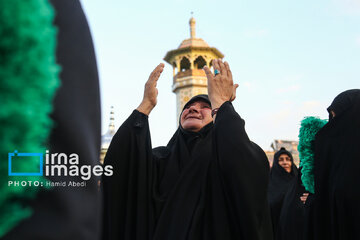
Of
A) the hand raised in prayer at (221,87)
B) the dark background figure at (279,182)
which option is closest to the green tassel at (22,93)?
the hand raised in prayer at (221,87)

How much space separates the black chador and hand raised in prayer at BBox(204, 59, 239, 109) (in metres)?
0.10

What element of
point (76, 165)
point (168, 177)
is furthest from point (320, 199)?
point (76, 165)

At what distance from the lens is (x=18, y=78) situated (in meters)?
0.49

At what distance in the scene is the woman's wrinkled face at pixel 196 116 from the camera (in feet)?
7.86

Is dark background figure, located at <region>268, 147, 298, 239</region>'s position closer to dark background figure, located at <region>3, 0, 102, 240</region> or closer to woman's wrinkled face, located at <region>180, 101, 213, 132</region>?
woman's wrinkled face, located at <region>180, 101, 213, 132</region>

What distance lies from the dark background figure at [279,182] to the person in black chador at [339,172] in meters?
2.26

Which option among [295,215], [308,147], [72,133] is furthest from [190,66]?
[72,133]

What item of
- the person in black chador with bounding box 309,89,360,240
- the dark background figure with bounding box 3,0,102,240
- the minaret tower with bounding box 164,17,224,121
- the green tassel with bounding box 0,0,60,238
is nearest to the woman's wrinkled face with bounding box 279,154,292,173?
the person in black chador with bounding box 309,89,360,240

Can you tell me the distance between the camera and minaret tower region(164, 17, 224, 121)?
19.5 metres

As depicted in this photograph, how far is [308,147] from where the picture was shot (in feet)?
10.7

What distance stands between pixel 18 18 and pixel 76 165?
20cm

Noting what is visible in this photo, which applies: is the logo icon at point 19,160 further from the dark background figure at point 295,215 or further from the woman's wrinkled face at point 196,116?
the dark background figure at point 295,215

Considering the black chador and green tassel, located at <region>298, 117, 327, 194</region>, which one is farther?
green tassel, located at <region>298, 117, 327, 194</region>

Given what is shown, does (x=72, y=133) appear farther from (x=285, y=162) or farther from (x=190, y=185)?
(x=285, y=162)
